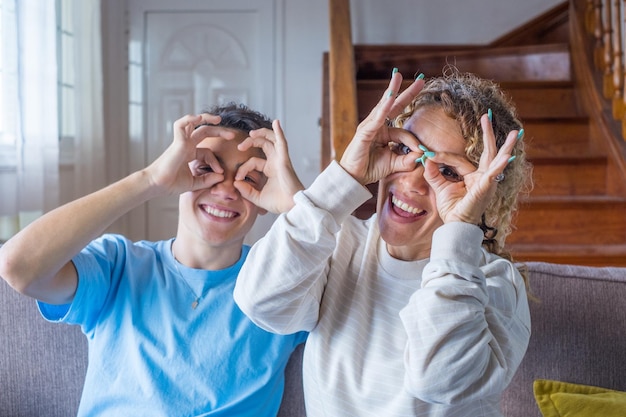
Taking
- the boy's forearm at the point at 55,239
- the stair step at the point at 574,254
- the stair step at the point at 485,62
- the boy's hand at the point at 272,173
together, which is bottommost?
the stair step at the point at 574,254

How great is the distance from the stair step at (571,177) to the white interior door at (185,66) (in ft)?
7.46

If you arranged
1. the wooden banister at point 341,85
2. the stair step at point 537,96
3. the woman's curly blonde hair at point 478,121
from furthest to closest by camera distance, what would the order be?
the stair step at point 537,96
the wooden banister at point 341,85
the woman's curly blonde hair at point 478,121

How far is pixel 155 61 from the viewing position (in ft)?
16.5

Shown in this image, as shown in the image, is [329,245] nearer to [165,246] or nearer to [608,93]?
[165,246]

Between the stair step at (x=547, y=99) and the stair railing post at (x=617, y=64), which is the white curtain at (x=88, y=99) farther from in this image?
the stair railing post at (x=617, y=64)

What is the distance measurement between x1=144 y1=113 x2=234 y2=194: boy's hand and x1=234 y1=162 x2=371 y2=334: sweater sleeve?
0.89 feet

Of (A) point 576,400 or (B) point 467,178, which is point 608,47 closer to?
(A) point 576,400

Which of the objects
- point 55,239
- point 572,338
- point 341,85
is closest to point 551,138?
point 341,85

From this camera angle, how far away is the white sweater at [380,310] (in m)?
0.97

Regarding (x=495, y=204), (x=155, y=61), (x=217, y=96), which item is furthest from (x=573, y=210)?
(x=155, y=61)

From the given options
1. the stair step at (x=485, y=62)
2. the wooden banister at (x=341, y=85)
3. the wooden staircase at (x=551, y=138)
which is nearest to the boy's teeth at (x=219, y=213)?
the wooden banister at (x=341, y=85)

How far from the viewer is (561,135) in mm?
3557

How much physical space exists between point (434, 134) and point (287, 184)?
0.28 metres

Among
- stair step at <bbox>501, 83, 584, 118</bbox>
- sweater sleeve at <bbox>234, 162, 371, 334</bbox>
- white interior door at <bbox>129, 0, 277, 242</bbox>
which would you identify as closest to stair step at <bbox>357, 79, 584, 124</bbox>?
stair step at <bbox>501, 83, 584, 118</bbox>
